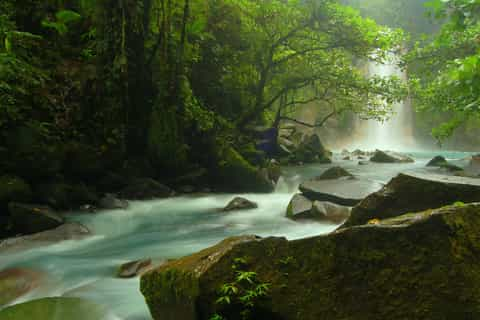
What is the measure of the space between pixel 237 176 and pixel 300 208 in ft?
10.9

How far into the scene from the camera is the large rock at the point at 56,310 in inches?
124

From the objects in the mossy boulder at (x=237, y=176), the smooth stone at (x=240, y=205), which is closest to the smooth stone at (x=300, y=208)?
the smooth stone at (x=240, y=205)

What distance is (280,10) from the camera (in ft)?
36.7

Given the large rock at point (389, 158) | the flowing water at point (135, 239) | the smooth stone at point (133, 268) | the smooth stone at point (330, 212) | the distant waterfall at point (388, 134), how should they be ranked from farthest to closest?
the distant waterfall at point (388, 134)
the large rock at point (389, 158)
the smooth stone at point (330, 212)
the smooth stone at point (133, 268)
the flowing water at point (135, 239)

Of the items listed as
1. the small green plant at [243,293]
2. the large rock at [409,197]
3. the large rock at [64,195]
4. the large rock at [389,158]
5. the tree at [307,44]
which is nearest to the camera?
the small green plant at [243,293]

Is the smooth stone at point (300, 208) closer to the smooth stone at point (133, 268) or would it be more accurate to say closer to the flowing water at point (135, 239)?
the flowing water at point (135, 239)

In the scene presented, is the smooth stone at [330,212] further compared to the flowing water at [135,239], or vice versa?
the smooth stone at [330,212]

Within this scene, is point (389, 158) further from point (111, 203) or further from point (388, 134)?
point (388, 134)

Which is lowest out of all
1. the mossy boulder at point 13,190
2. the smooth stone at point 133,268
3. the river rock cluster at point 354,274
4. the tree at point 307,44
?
the smooth stone at point 133,268

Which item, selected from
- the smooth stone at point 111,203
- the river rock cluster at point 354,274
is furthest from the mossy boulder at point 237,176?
the river rock cluster at point 354,274

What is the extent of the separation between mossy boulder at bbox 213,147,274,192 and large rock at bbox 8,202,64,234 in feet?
16.5

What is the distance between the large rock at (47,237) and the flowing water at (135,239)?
0.15 meters

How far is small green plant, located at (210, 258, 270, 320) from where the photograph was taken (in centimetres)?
227

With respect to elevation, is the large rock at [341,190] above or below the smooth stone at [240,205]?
above
